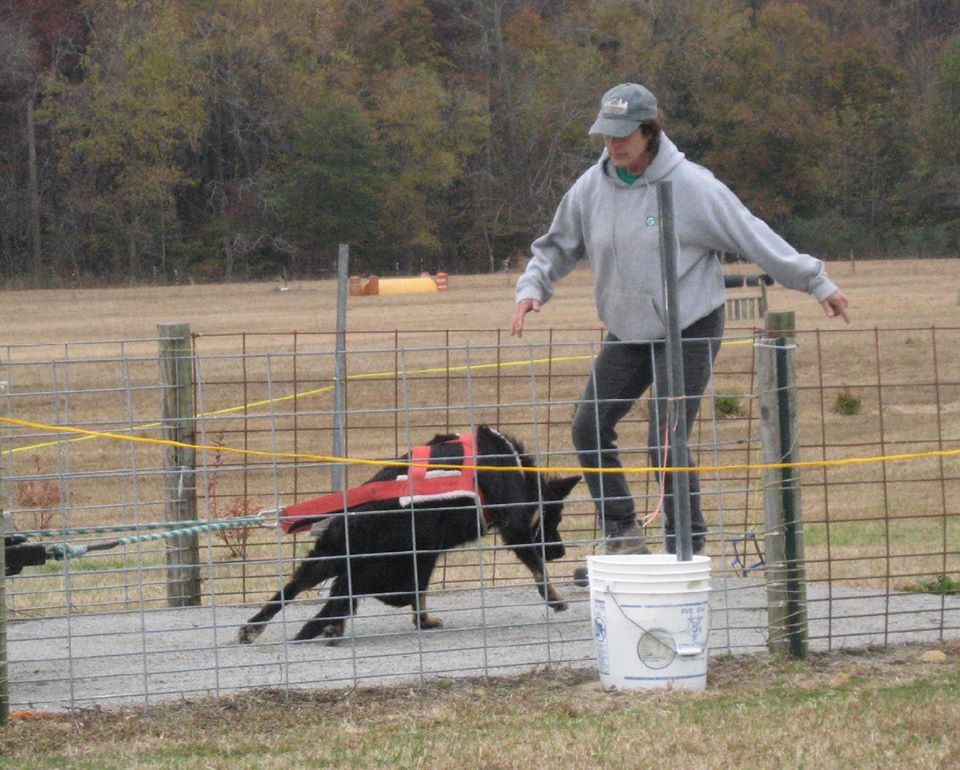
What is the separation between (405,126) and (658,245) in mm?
52093

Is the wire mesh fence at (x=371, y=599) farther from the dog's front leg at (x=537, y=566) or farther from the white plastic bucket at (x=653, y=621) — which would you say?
the white plastic bucket at (x=653, y=621)

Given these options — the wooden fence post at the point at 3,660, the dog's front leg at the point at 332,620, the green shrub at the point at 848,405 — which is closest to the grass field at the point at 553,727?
the wooden fence post at the point at 3,660

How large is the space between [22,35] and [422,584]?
160 ft

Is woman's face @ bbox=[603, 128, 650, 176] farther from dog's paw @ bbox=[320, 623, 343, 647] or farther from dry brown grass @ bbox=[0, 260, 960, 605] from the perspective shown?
dog's paw @ bbox=[320, 623, 343, 647]

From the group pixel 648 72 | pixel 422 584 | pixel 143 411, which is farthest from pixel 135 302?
pixel 422 584

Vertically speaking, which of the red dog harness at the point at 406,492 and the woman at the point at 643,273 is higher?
the woman at the point at 643,273

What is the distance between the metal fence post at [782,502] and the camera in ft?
17.2

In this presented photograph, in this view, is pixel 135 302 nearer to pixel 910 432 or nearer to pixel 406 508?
pixel 910 432

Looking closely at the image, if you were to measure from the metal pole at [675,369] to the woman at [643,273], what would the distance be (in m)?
0.34

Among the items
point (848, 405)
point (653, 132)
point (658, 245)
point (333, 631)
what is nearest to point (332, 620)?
point (333, 631)

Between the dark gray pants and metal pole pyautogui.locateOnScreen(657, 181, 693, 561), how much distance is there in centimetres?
45

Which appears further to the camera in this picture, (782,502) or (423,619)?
(423,619)

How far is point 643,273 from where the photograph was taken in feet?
17.8

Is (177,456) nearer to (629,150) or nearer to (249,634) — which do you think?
(249,634)
